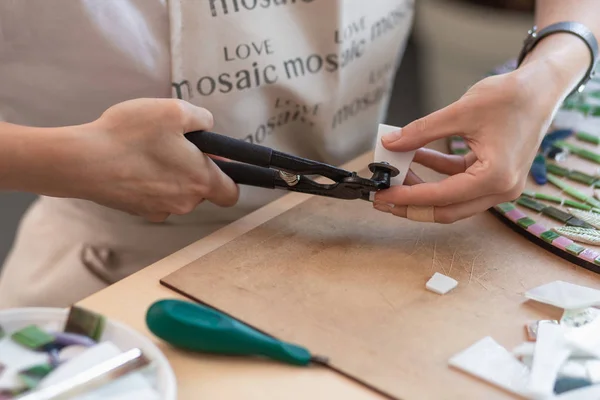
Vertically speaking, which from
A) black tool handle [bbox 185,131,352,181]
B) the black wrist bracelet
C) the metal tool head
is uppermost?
the black wrist bracelet

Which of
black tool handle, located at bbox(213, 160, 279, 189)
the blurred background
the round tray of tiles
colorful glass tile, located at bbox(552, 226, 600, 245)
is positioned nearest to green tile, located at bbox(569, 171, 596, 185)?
the round tray of tiles

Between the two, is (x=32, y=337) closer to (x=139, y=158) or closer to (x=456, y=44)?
(x=139, y=158)

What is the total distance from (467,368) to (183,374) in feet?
0.63

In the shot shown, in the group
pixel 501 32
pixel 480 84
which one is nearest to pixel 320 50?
pixel 480 84

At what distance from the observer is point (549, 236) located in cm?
61

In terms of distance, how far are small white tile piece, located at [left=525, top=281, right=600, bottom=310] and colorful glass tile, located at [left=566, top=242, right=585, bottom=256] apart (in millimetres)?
46

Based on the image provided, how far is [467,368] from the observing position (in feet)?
1.51

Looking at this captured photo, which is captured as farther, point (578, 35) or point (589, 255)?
point (578, 35)

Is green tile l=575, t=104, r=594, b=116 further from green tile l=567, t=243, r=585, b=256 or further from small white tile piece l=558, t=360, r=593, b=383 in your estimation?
small white tile piece l=558, t=360, r=593, b=383

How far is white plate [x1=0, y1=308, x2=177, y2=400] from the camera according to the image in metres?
0.44

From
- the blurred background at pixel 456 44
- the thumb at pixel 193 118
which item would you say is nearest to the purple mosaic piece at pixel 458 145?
the thumb at pixel 193 118

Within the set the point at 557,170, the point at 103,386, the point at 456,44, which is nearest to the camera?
the point at 103,386

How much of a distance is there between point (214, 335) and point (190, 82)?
0.32 m

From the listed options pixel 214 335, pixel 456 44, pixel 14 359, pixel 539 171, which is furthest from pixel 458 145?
pixel 456 44
